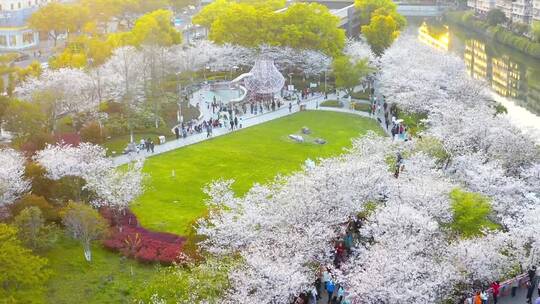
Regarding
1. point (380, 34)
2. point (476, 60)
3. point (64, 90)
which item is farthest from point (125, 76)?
point (476, 60)

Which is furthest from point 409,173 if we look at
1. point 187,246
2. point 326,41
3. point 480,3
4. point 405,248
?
point 480,3

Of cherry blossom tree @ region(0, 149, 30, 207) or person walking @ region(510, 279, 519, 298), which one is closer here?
person walking @ region(510, 279, 519, 298)

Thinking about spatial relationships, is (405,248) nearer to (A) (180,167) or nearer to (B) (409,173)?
(B) (409,173)

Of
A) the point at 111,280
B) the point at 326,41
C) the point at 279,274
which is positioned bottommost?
the point at 111,280

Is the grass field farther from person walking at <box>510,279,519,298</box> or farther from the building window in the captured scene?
the building window

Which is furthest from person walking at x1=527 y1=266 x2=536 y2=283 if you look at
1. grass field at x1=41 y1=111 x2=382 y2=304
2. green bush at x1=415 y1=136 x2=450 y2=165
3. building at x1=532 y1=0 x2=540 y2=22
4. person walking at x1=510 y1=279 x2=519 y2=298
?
building at x1=532 y1=0 x2=540 y2=22

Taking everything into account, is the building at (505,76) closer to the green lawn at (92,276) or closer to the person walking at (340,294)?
the person walking at (340,294)
